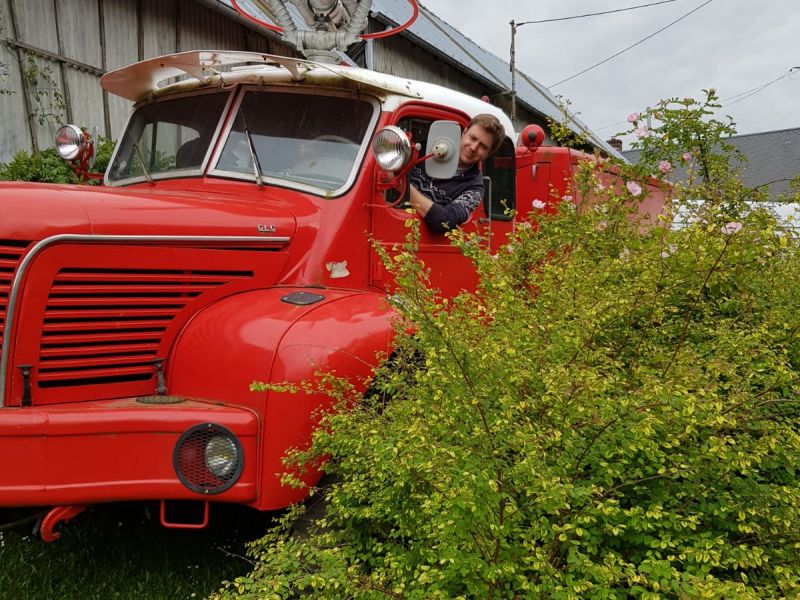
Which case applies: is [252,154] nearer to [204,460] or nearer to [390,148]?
[390,148]

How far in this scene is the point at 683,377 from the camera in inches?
92.0

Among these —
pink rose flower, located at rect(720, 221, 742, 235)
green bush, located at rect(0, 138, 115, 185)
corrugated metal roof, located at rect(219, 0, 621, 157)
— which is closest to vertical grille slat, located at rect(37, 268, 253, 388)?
pink rose flower, located at rect(720, 221, 742, 235)

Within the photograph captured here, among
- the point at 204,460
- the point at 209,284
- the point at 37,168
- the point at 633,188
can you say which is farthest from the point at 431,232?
the point at 37,168

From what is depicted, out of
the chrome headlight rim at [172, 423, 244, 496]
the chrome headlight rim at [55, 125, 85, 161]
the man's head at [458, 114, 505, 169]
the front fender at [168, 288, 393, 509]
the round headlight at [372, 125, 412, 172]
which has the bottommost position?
the chrome headlight rim at [172, 423, 244, 496]

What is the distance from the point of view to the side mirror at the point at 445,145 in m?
3.39

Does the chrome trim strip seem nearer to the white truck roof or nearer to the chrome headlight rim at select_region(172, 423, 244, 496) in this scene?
the chrome headlight rim at select_region(172, 423, 244, 496)

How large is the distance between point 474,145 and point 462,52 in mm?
15569

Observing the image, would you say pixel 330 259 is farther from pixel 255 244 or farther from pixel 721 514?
pixel 721 514

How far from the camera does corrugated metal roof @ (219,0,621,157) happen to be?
1447cm

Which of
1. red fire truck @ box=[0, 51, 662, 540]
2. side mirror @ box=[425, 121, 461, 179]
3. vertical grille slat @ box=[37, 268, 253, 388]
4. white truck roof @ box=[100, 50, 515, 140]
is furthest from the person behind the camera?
white truck roof @ box=[100, 50, 515, 140]

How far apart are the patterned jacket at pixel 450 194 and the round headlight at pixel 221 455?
1744 mm

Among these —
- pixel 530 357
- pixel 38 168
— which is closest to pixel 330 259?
pixel 530 357

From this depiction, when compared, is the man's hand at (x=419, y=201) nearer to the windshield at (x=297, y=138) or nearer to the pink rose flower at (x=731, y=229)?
the windshield at (x=297, y=138)

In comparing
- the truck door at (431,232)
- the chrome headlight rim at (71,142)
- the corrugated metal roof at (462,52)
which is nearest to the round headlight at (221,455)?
the truck door at (431,232)
